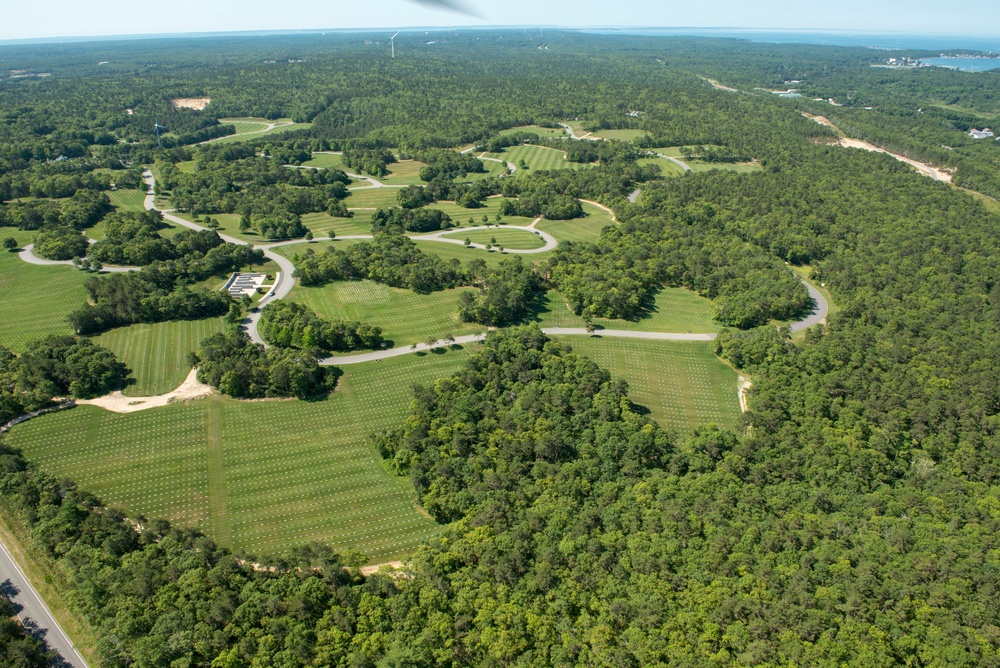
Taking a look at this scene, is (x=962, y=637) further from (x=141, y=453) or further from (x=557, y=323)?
(x=141, y=453)

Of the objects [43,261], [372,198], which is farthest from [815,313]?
[43,261]

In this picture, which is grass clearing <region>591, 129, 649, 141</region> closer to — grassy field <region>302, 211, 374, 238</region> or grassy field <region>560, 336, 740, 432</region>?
grassy field <region>302, 211, 374, 238</region>

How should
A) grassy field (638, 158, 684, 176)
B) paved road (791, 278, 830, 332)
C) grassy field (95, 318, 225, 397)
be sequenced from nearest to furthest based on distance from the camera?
1. grassy field (95, 318, 225, 397)
2. paved road (791, 278, 830, 332)
3. grassy field (638, 158, 684, 176)

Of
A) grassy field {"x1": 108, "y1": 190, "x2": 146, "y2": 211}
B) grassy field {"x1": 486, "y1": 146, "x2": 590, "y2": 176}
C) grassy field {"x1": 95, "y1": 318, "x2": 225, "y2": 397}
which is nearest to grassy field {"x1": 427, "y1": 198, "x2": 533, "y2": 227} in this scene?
grassy field {"x1": 486, "y1": 146, "x2": 590, "y2": 176}

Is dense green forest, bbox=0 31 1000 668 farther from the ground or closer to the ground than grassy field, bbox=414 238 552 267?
closer to the ground

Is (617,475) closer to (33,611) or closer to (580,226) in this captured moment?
(33,611)

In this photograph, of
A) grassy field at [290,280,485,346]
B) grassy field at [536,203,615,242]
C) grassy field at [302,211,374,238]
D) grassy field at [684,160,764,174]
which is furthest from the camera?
grassy field at [684,160,764,174]

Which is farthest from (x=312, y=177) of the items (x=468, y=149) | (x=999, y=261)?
(x=999, y=261)
